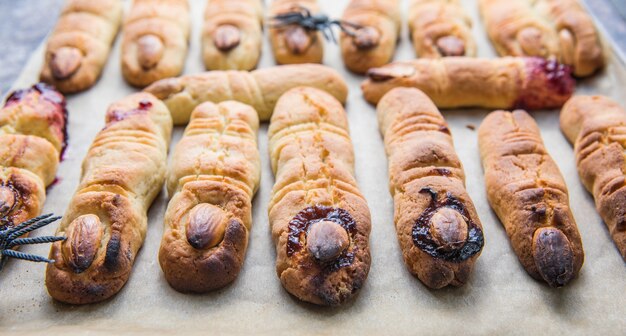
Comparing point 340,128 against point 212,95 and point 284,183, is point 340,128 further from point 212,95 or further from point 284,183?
point 212,95

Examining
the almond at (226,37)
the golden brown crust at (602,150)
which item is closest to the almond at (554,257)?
the golden brown crust at (602,150)

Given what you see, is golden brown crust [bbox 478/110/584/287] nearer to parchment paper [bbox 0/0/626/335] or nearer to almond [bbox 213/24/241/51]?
parchment paper [bbox 0/0/626/335]

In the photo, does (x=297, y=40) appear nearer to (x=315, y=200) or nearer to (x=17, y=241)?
(x=315, y=200)

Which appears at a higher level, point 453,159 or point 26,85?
point 453,159

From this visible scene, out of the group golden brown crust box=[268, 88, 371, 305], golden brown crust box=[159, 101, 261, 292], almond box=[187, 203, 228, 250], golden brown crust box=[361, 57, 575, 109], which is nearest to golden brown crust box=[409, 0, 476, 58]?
golden brown crust box=[361, 57, 575, 109]

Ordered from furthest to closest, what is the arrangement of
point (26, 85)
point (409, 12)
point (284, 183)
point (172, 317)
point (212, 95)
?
point (409, 12) < point (26, 85) < point (212, 95) < point (284, 183) < point (172, 317)

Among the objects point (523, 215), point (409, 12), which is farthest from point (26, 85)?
point (523, 215)
